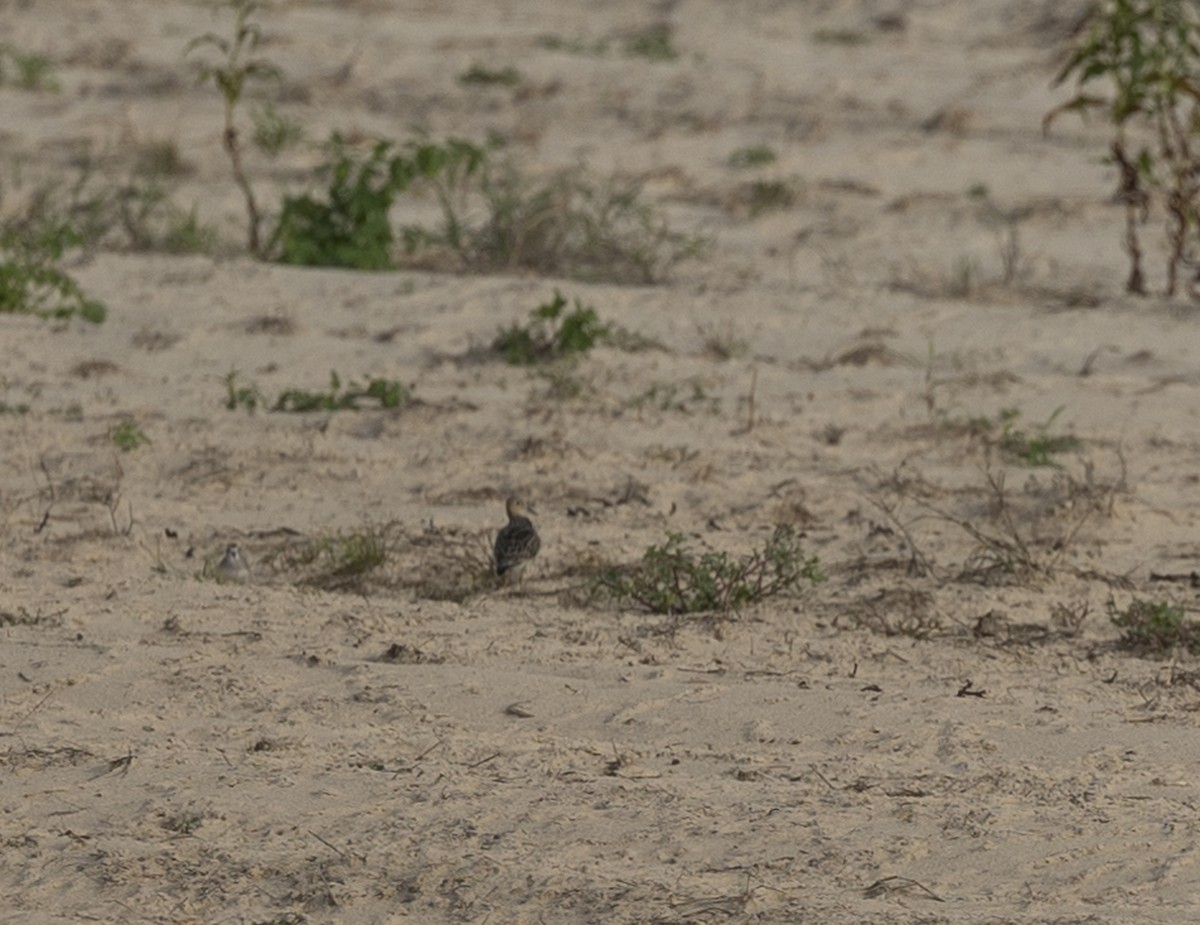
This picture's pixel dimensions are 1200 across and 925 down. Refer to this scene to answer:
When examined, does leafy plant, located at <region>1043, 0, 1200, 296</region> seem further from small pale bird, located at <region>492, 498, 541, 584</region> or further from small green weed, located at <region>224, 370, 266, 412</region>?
small pale bird, located at <region>492, 498, 541, 584</region>

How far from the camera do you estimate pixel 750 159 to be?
11953mm

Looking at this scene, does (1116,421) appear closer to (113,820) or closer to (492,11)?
(113,820)

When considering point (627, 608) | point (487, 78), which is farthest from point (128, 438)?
point (487, 78)

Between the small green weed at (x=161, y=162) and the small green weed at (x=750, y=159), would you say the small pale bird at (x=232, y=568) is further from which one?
the small green weed at (x=750, y=159)

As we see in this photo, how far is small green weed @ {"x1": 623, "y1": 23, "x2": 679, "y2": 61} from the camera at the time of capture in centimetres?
1509

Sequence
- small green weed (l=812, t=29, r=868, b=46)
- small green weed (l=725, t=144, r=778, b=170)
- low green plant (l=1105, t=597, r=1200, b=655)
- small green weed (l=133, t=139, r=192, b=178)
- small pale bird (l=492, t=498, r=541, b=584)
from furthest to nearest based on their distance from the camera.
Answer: small green weed (l=812, t=29, r=868, b=46)
small green weed (l=725, t=144, r=778, b=170)
small green weed (l=133, t=139, r=192, b=178)
small pale bird (l=492, t=498, r=541, b=584)
low green plant (l=1105, t=597, r=1200, b=655)

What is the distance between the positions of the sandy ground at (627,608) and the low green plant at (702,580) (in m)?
0.07

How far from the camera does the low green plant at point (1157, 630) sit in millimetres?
5074

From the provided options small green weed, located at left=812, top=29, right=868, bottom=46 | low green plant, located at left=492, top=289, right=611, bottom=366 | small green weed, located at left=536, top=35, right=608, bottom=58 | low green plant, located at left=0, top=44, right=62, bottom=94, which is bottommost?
low green plant, located at left=492, top=289, right=611, bottom=366

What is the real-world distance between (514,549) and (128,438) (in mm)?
1914

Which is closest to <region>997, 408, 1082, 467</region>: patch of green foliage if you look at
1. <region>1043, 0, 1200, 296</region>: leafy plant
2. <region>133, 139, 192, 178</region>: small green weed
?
<region>1043, 0, 1200, 296</region>: leafy plant

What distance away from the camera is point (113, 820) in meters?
3.99

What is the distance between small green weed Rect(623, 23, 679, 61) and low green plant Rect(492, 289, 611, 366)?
7.46 meters

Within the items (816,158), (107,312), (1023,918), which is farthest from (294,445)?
(816,158)
